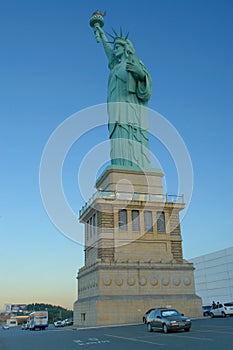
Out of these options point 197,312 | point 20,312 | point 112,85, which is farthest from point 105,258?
point 20,312

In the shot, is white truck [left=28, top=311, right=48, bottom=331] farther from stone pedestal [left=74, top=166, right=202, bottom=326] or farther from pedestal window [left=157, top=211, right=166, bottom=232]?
pedestal window [left=157, top=211, right=166, bottom=232]

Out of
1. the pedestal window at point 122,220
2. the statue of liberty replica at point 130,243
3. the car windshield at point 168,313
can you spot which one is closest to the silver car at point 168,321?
the car windshield at point 168,313

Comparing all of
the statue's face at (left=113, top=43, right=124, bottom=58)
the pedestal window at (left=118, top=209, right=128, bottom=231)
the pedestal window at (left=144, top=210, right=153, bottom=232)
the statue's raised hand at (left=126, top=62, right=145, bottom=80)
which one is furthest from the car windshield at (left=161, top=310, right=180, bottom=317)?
the statue's face at (left=113, top=43, right=124, bottom=58)

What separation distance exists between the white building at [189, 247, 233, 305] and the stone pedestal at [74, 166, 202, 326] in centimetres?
3098

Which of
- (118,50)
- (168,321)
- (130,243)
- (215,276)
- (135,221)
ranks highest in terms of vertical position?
(118,50)

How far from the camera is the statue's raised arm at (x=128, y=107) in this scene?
164ft

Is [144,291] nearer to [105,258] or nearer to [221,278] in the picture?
[105,258]

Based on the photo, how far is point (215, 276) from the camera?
74.3 metres

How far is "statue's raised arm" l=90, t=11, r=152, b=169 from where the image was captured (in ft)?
164

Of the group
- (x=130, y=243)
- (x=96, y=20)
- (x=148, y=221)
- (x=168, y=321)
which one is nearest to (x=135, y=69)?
(x=96, y=20)

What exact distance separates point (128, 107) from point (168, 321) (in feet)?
112

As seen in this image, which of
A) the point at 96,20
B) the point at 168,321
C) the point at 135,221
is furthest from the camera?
the point at 96,20

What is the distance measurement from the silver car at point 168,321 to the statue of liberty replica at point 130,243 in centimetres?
1332

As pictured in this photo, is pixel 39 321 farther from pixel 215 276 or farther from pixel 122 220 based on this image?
pixel 215 276
